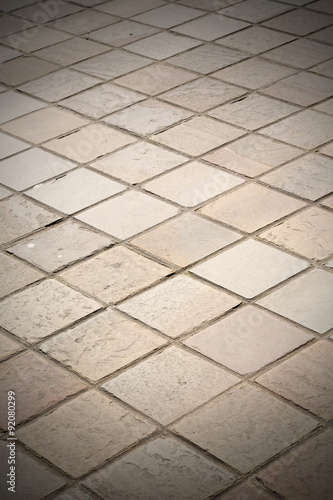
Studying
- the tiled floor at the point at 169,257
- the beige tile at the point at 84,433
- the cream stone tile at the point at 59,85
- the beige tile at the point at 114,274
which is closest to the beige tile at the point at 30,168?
the tiled floor at the point at 169,257

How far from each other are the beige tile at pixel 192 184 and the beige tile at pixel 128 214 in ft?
0.30

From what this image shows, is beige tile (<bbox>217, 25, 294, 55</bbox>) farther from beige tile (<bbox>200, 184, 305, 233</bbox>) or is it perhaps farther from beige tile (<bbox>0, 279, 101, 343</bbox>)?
beige tile (<bbox>0, 279, 101, 343</bbox>)

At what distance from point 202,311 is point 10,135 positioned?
200 cm

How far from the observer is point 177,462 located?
2.76m

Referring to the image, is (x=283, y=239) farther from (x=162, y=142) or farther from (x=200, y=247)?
(x=162, y=142)

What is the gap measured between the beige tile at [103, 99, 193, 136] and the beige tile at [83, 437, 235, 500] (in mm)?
2368

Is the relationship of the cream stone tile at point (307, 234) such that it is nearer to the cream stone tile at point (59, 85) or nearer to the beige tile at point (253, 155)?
the beige tile at point (253, 155)

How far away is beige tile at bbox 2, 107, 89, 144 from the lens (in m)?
4.74

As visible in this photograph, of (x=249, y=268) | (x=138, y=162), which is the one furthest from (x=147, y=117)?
(x=249, y=268)

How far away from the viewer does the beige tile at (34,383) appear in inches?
118

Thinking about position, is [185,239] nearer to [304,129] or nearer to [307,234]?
[307,234]


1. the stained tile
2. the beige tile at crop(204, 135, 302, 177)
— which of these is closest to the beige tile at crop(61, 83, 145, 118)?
the beige tile at crop(204, 135, 302, 177)

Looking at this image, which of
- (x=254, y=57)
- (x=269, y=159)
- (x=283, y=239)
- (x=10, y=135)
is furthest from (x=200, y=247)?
(x=254, y=57)

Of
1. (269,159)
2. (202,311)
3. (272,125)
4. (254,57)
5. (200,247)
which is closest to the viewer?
(202,311)
